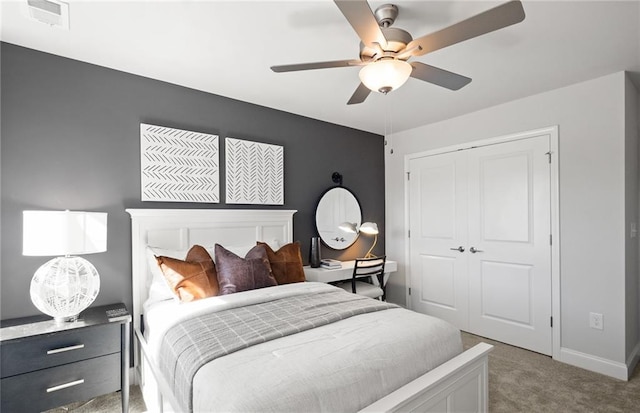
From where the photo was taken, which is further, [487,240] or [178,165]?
[487,240]

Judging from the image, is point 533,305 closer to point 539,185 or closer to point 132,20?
point 539,185

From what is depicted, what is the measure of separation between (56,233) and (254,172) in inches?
67.2

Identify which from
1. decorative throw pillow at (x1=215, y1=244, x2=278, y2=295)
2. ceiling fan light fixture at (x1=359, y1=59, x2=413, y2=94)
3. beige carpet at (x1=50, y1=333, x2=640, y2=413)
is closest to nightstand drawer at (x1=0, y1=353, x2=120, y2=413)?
beige carpet at (x1=50, y1=333, x2=640, y2=413)

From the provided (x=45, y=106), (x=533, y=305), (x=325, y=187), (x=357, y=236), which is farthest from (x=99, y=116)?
(x=533, y=305)

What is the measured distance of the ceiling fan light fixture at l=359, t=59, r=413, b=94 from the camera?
1709 millimetres

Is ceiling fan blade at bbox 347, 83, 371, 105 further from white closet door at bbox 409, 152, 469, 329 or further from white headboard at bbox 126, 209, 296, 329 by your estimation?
white closet door at bbox 409, 152, 469, 329

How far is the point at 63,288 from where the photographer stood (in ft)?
6.55

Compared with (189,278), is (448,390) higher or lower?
lower

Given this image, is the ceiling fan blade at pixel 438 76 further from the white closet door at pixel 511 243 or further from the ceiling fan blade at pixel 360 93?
the white closet door at pixel 511 243

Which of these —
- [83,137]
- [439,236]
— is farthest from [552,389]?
[83,137]

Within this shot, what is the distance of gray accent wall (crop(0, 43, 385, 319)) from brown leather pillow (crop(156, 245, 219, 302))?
1.76ft

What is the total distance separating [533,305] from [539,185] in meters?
1.15

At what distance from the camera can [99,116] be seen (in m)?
2.51

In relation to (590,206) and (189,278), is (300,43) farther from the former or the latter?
(590,206)
